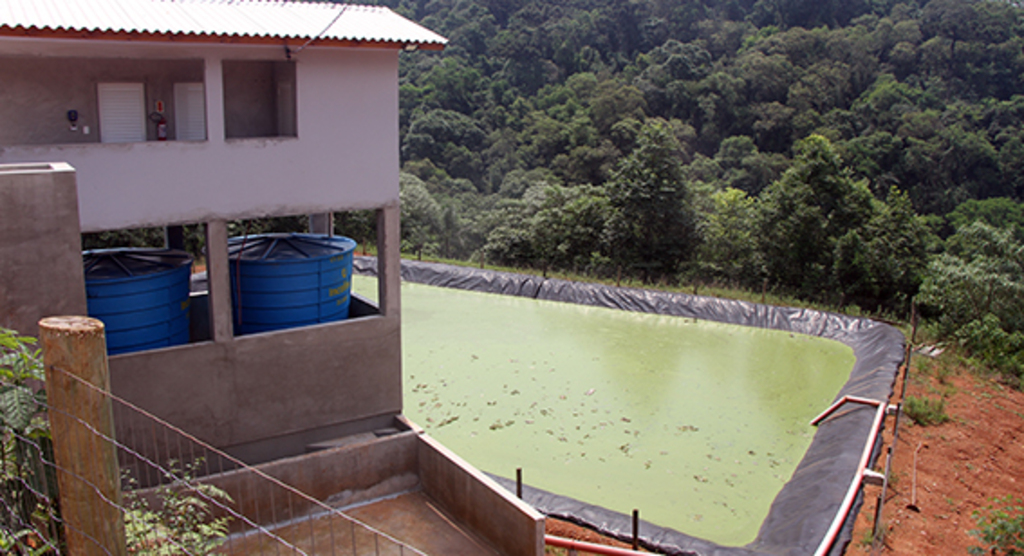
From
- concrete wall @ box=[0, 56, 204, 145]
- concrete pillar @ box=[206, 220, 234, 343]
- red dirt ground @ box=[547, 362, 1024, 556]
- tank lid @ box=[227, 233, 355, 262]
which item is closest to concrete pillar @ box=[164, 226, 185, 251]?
tank lid @ box=[227, 233, 355, 262]

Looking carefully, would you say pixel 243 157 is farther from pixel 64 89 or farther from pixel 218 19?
pixel 64 89

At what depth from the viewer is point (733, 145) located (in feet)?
129

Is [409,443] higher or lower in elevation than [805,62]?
lower

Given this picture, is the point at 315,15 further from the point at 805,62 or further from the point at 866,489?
the point at 805,62

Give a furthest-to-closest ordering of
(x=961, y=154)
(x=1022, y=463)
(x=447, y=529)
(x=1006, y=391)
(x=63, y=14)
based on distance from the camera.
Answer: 1. (x=961, y=154)
2. (x=1006, y=391)
3. (x=1022, y=463)
4. (x=447, y=529)
5. (x=63, y=14)

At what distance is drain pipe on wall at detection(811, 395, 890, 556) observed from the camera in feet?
25.6

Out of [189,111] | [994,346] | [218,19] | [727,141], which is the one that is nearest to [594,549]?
[189,111]

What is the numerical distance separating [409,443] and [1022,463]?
8.20 meters

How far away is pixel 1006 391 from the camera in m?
12.9

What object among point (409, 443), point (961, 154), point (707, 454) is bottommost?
point (707, 454)

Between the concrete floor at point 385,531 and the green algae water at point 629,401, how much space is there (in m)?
2.01

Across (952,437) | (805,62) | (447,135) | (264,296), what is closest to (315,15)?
(264,296)

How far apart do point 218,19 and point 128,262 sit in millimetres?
2819

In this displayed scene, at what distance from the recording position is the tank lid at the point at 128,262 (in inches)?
315
